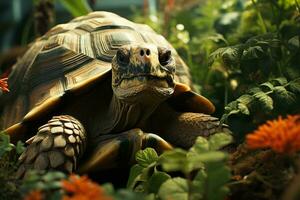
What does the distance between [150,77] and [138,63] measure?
0.07 metres

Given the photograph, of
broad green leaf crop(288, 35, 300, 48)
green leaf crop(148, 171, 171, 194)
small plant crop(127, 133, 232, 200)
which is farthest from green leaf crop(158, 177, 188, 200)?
broad green leaf crop(288, 35, 300, 48)

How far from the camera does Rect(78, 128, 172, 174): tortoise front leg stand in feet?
5.56

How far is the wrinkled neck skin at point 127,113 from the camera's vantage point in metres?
1.78

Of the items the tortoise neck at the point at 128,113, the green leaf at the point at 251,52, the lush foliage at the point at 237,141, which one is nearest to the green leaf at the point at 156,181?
the lush foliage at the point at 237,141

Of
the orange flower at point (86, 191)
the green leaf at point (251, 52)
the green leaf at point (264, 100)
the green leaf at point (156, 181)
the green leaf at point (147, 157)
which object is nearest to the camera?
the orange flower at point (86, 191)

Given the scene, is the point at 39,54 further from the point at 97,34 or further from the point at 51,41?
the point at 97,34

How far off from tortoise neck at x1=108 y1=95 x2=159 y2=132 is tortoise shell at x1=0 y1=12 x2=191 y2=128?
0.53 ft

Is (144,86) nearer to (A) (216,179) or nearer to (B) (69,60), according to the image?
(B) (69,60)

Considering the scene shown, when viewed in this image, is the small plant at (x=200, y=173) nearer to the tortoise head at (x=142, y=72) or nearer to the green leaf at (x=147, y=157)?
the green leaf at (x=147, y=157)

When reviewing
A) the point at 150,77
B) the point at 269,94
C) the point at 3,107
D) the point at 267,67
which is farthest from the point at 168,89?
the point at 3,107

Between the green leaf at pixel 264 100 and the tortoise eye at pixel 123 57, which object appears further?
the tortoise eye at pixel 123 57

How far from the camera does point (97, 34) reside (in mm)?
2109

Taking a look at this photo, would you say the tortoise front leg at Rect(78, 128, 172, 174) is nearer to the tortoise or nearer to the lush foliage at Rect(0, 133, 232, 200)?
the tortoise

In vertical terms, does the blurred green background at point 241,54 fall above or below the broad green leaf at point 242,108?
above
